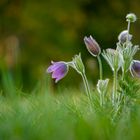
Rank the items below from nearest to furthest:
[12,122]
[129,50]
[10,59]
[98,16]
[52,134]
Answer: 1. [52,134]
2. [12,122]
3. [129,50]
4. [10,59]
5. [98,16]

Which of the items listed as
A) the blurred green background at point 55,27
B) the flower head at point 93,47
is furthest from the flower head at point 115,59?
the blurred green background at point 55,27

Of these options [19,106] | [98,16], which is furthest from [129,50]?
[98,16]

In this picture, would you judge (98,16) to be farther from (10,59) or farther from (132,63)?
(132,63)

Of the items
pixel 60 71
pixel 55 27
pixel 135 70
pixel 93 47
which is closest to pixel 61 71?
pixel 60 71

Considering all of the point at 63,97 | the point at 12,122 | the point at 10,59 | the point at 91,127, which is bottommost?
the point at 91,127

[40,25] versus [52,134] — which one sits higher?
[40,25]

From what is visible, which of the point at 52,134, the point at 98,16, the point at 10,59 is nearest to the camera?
the point at 52,134

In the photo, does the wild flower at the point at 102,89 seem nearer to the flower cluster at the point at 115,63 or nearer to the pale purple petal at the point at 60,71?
the flower cluster at the point at 115,63

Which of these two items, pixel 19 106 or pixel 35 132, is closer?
pixel 35 132
